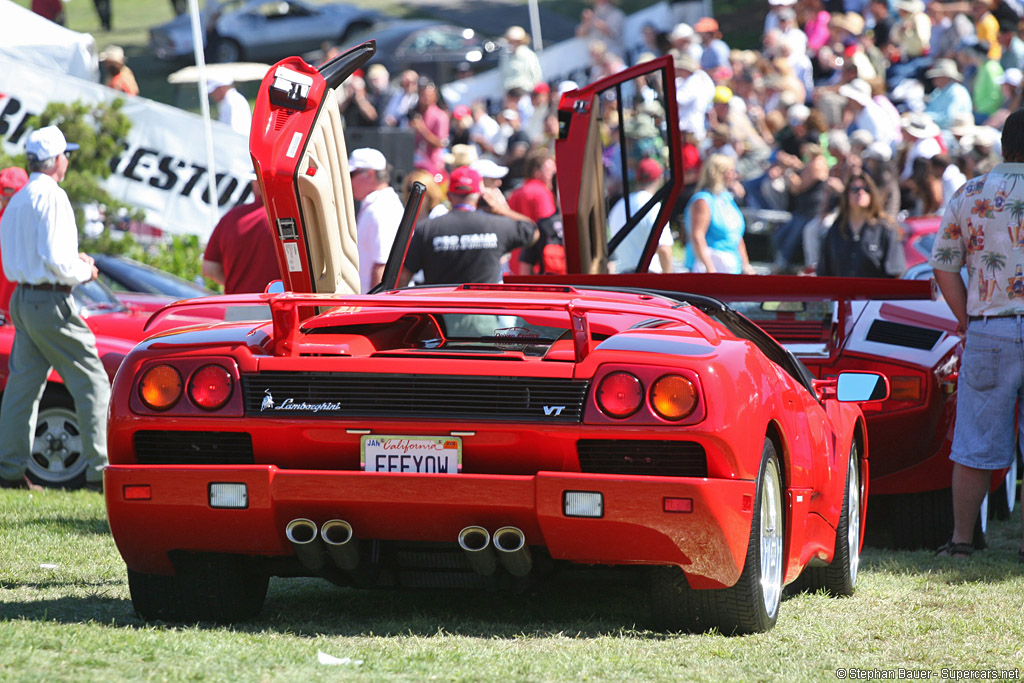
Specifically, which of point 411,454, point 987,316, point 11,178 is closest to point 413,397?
point 411,454

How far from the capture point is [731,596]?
15.2ft

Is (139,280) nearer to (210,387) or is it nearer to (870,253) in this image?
(870,253)

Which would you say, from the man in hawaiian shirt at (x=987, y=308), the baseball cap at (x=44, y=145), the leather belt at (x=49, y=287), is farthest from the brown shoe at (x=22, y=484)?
the man in hawaiian shirt at (x=987, y=308)

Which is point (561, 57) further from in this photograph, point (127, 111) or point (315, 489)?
point (315, 489)

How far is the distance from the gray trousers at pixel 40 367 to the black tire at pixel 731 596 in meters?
4.44

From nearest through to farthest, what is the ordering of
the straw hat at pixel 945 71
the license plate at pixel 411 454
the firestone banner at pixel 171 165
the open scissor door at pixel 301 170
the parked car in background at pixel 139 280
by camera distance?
the license plate at pixel 411 454 < the open scissor door at pixel 301 170 < the parked car in background at pixel 139 280 < the firestone banner at pixel 171 165 < the straw hat at pixel 945 71

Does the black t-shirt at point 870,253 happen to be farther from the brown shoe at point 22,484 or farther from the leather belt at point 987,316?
the brown shoe at point 22,484

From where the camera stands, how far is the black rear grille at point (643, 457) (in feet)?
14.3

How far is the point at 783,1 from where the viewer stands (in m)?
23.0

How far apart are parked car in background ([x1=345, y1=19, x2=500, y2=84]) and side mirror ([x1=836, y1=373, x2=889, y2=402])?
23.7m

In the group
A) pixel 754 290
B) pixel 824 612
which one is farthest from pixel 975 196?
pixel 824 612

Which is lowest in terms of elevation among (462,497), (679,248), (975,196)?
(679,248)

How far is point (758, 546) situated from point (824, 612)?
94 cm

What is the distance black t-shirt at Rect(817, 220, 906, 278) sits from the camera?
1003 cm
